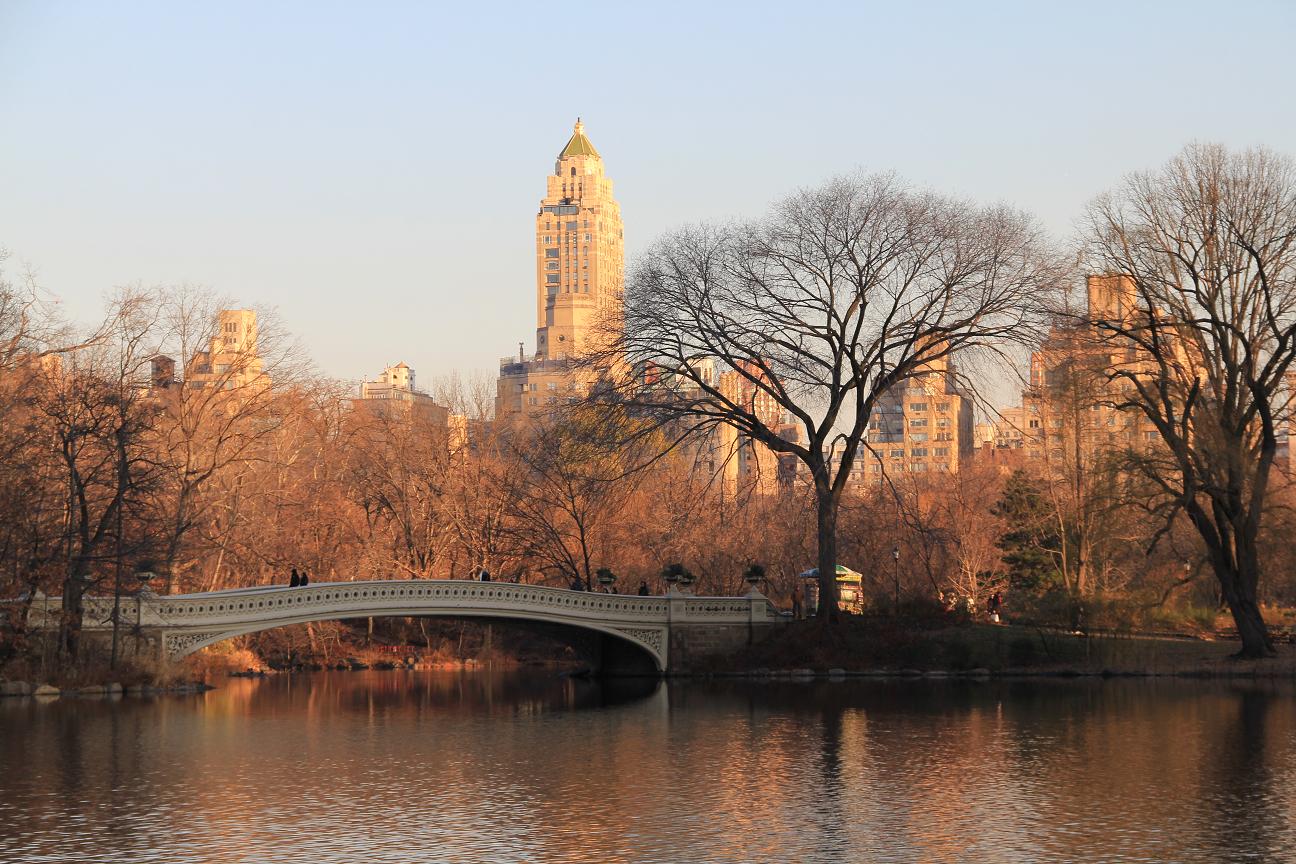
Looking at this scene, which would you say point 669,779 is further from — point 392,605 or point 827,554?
point 827,554

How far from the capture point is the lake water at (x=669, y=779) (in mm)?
17734

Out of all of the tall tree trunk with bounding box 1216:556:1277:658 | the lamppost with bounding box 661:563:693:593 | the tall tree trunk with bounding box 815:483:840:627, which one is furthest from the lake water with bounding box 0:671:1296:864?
the lamppost with bounding box 661:563:693:593

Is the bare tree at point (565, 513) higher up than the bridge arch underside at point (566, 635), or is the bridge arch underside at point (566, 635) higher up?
the bare tree at point (565, 513)

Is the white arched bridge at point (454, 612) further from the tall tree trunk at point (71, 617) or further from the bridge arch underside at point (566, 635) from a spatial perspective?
the tall tree trunk at point (71, 617)

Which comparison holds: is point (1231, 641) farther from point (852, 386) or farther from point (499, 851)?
point (499, 851)

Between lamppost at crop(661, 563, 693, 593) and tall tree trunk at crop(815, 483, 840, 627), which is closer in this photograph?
tall tree trunk at crop(815, 483, 840, 627)

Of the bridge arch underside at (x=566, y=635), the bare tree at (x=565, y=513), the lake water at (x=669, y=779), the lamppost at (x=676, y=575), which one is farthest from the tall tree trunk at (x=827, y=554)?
the bare tree at (x=565, y=513)

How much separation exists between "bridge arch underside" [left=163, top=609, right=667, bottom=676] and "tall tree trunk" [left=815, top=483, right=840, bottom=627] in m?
4.58

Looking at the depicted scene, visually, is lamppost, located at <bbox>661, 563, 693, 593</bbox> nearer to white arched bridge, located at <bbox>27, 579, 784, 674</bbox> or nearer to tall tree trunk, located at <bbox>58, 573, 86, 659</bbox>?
white arched bridge, located at <bbox>27, 579, 784, 674</bbox>

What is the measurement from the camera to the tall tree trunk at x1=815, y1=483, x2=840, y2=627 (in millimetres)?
43719

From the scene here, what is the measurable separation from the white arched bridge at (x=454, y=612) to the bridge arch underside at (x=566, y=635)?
0.09 feet

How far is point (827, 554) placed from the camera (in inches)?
1740

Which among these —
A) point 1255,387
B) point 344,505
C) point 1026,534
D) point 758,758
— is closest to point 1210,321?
point 1255,387

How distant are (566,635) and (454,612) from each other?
553cm
